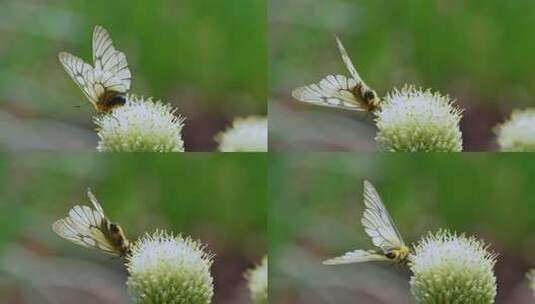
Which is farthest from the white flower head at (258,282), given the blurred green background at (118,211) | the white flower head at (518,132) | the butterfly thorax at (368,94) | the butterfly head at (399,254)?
the white flower head at (518,132)

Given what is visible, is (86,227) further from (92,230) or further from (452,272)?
(452,272)

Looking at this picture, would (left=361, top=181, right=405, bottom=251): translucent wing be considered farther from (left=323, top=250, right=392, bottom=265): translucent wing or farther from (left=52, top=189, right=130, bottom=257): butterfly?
(left=52, top=189, right=130, bottom=257): butterfly

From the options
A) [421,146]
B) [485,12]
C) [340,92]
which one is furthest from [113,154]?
[485,12]

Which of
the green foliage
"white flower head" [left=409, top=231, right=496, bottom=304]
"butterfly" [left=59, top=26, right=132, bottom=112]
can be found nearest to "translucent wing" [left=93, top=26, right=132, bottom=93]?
"butterfly" [left=59, top=26, right=132, bottom=112]

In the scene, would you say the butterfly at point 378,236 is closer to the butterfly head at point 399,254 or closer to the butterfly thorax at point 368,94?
the butterfly head at point 399,254

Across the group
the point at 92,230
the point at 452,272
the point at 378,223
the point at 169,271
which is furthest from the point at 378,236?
the point at 92,230
